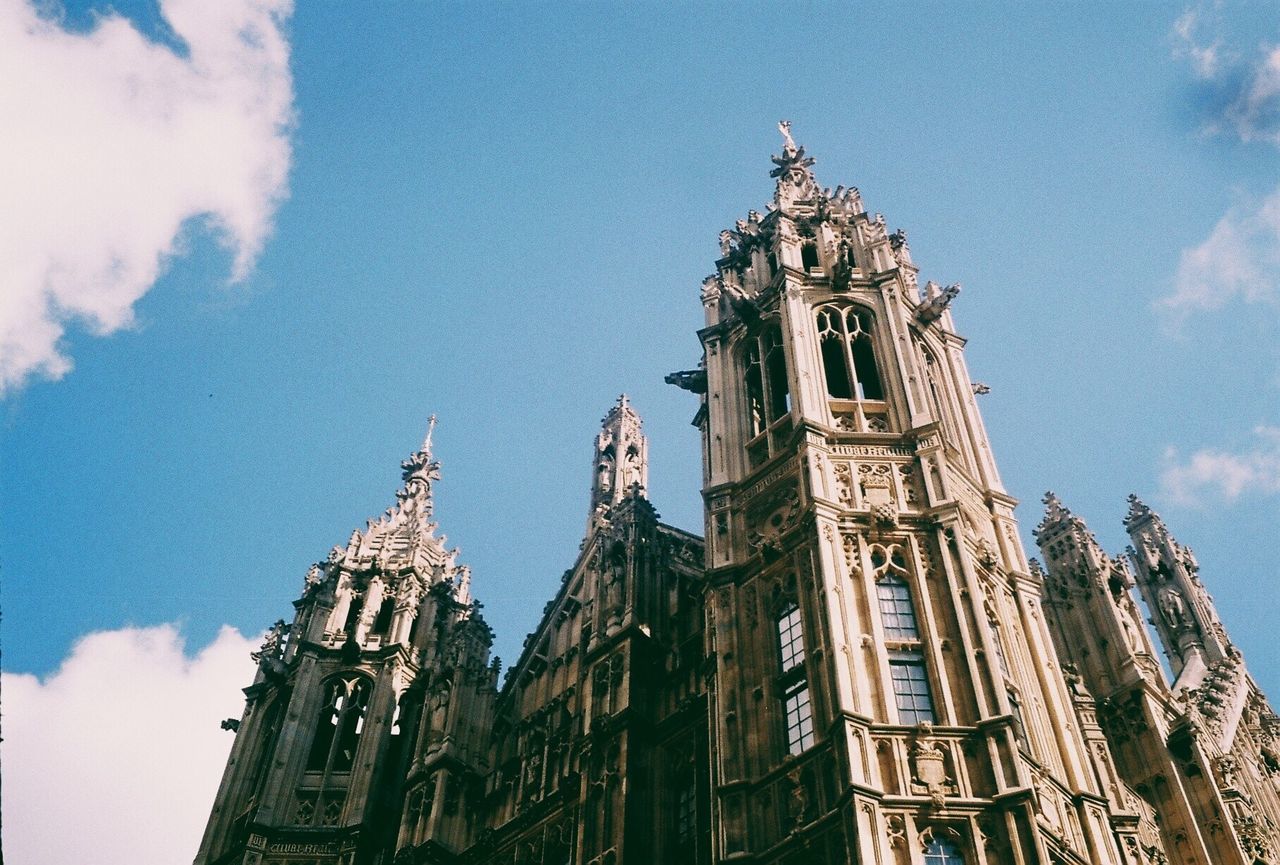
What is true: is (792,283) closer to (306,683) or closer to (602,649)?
(602,649)

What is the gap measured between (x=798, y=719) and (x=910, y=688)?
2.29 metres

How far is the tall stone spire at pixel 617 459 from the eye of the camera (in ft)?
146

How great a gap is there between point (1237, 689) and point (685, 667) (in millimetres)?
20696

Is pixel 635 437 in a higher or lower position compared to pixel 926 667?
higher

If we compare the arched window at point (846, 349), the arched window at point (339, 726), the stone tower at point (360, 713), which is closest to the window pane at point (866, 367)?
the arched window at point (846, 349)

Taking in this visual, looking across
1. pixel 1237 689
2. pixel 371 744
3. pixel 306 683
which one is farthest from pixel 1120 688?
pixel 306 683

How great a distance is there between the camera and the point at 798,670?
27656 millimetres

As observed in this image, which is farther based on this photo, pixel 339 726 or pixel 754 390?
pixel 339 726

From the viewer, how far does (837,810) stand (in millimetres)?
23547

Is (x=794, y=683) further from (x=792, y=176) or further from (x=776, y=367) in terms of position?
(x=792, y=176)

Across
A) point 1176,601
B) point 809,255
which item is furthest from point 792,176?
point 1176,601

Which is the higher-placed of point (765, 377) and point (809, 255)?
point (809, 255)

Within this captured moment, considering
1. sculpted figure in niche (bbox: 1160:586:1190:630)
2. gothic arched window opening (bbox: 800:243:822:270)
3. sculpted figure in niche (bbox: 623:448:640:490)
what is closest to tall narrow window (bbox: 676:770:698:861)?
sculpted figure in niche (bbox: 623:448:640:490)

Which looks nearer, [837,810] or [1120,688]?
[837,810]
